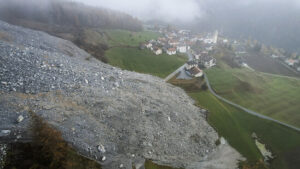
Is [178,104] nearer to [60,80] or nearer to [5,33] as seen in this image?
[60,80]

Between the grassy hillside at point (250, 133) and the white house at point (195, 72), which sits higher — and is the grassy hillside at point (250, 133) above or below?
below

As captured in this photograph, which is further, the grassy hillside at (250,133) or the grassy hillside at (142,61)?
the grassy hillside at (142,61)

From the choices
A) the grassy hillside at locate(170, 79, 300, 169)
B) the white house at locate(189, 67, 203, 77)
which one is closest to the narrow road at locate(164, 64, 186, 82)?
the white house at locate(189, 67, 203, 77)

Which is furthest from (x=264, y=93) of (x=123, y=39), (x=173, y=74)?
(x=123, y=39)

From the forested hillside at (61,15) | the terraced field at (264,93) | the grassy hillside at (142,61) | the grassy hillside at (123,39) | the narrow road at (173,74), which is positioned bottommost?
the terraced field at (264,93)

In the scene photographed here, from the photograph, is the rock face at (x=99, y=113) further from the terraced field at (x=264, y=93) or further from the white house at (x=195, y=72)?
the white house at (x=195, y=72)

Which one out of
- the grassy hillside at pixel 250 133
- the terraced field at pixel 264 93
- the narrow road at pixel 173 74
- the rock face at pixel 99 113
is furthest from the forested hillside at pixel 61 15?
the grassy hillside at pixel 250 133

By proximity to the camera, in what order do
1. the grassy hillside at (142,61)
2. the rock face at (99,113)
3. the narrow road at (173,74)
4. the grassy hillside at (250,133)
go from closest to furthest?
the rock face at (99,113), the grassy hillside at (250,133), the narrow road at (173,74), the grassy hillside at (142,61)
